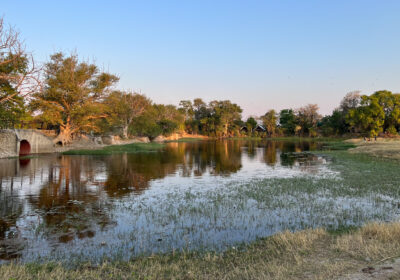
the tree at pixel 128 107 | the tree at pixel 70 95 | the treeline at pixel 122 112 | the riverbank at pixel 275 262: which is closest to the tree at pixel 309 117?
the treeline at pixel 122 112

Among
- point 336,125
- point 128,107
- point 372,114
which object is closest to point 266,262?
point 128,107

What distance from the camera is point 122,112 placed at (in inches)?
2499

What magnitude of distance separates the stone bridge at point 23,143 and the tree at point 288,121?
9648cm

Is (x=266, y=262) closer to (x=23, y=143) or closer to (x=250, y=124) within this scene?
(x=23, y=143)

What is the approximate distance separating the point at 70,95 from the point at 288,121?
3678 inches

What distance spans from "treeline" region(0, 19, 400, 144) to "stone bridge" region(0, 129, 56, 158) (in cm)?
149

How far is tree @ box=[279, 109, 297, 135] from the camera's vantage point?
12028cm

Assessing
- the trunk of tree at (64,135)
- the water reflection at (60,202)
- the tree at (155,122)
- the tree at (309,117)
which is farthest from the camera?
the tree at (309,117)

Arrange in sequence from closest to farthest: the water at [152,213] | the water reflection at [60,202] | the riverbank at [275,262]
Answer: the riverbank at [275,262], the water at [152,213], the water reflection at [60,202]

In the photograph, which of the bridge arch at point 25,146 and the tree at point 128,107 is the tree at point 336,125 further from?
the bridge arch at point 25,146

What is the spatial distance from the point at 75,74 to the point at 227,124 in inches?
3471

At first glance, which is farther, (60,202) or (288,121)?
(288,121)

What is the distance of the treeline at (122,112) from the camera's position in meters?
33.1

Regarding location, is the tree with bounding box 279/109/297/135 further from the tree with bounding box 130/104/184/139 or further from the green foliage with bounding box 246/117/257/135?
the tree with bounding box 130/104/184/139
